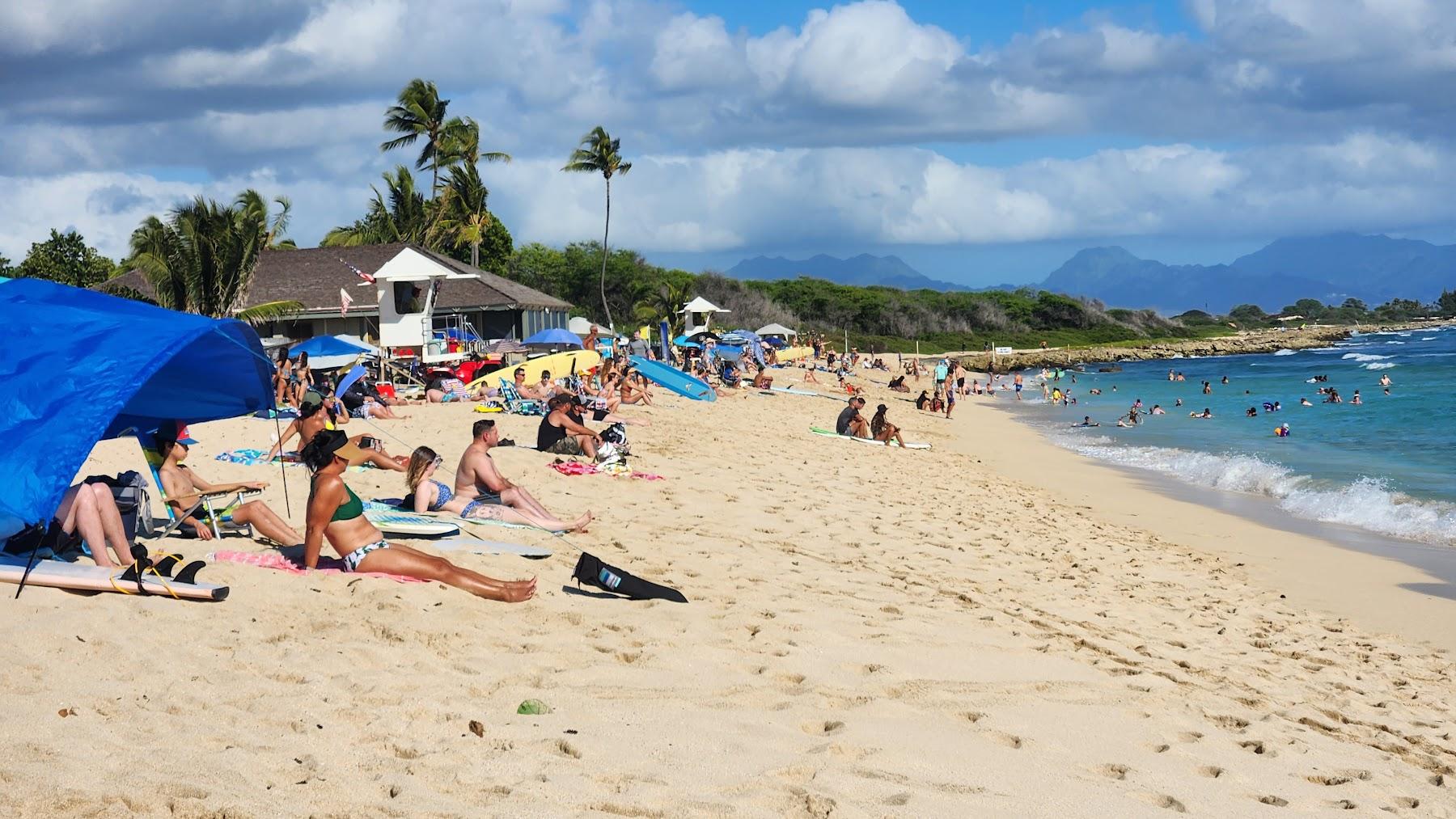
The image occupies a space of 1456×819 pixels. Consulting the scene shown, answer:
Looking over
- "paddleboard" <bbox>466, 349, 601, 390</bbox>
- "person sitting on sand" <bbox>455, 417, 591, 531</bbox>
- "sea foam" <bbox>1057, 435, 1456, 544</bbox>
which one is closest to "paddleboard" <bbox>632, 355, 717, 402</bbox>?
"paddleboard" <bbox>466, 349, 601, 390</bbox>

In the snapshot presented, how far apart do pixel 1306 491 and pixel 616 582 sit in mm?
12463

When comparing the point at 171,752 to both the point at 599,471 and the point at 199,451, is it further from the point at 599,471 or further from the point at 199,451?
the point at 199,451

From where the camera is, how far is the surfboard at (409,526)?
785 centimetres

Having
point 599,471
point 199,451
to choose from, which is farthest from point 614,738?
point 199,451

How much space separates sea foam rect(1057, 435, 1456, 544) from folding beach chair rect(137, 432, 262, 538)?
11385mm

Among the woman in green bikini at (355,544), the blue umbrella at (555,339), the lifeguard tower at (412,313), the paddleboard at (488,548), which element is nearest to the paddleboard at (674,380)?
the blue umbrella at (555,339)

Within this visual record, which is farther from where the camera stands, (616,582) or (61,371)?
(616,582)

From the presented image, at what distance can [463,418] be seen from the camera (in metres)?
16.8

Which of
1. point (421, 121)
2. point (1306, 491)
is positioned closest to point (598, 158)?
point (421, 121)

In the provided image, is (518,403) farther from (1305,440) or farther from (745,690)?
(1305,440)

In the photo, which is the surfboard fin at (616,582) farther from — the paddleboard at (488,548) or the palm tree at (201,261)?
the palm tree at (201,261)

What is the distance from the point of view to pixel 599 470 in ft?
38.5

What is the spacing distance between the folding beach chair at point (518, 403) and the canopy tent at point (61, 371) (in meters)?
10.5

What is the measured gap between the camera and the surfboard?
7.85 m
